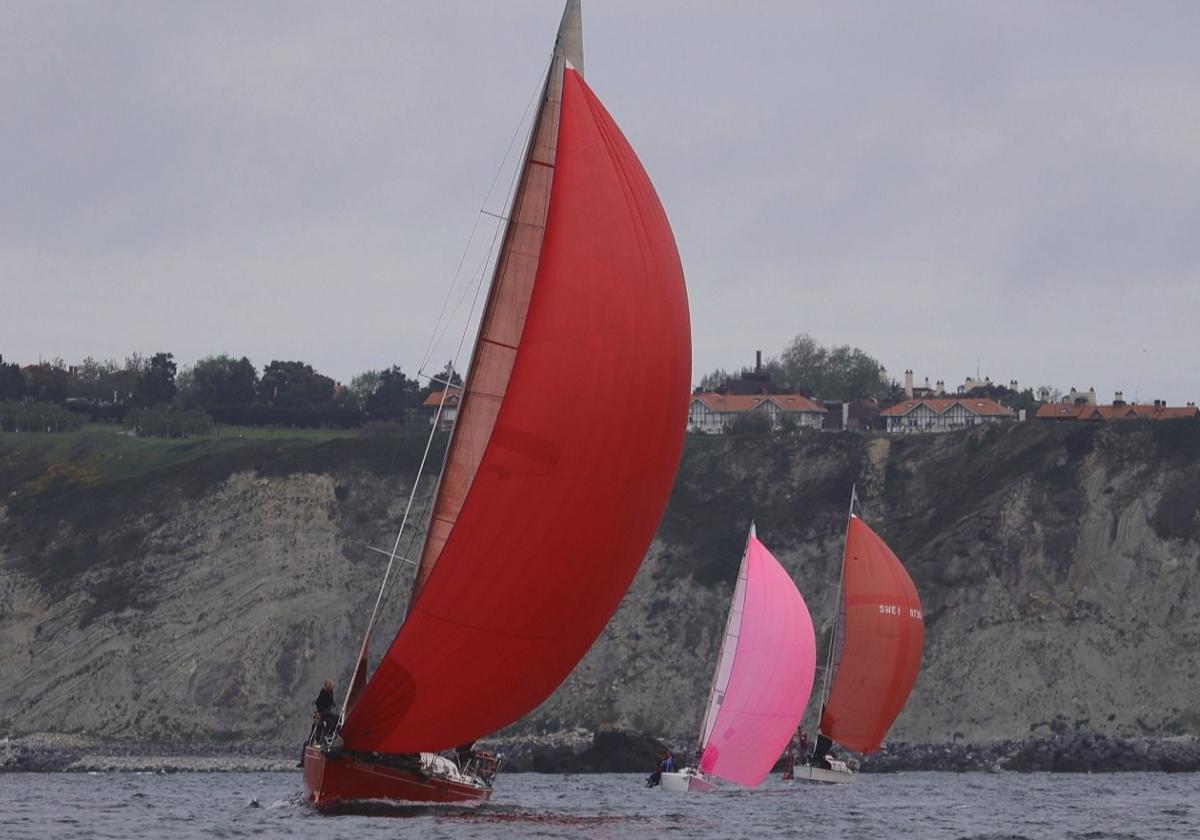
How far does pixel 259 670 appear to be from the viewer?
3310 inches

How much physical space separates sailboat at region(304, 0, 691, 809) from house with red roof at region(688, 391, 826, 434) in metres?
101

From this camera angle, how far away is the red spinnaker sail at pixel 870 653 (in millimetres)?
58125

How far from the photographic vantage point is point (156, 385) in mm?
131750

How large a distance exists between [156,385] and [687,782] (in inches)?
3479

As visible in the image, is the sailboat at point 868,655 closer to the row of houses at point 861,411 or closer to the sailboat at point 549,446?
the sailboat at point 549,446

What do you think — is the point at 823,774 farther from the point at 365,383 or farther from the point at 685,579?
the point at 365,383

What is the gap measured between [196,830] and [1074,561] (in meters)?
57.8

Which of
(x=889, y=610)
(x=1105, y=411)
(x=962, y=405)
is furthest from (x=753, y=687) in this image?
(x=962, y=405)

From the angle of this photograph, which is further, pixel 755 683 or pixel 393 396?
pixel 393 396

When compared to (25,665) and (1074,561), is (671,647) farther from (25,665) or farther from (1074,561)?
(25,665)

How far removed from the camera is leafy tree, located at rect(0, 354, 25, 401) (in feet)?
435

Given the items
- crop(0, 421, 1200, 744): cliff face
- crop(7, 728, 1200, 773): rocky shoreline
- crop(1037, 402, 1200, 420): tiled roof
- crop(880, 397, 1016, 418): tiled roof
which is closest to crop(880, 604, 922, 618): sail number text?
crop(7, 728, 1200, 773): rocky shoreline

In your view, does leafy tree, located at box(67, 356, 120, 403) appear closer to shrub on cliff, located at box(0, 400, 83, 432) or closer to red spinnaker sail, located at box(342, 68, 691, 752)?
shrub on cliff, located at box(0, 400, 83, 432)

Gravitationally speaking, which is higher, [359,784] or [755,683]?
[755,683]
